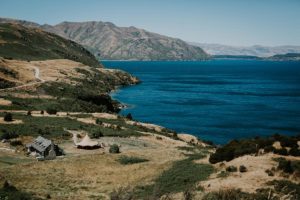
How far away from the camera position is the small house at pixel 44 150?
184ft

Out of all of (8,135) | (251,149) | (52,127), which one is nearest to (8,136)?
(8,135)

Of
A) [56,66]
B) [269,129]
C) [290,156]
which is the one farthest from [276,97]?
[290,156]

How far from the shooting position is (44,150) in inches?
2240

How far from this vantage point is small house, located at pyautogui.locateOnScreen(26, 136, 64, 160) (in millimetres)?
56037

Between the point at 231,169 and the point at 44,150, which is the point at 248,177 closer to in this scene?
the point at 231,169

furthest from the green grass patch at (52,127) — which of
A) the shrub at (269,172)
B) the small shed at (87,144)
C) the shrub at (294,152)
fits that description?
the shrub at (269,172)

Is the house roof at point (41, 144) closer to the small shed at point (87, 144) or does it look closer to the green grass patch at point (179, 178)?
the small shed at point (87, 144)

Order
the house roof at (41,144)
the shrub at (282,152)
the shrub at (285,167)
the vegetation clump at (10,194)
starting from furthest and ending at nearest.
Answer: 1. the house roof at (41,144)
2. the shrub at (282,152)
3. the shrub at (285,167)
4. the vegetation clump at (10,194)

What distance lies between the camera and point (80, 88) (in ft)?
505

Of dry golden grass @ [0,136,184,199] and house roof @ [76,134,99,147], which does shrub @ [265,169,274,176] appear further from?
house roof @ [76,134,99,147]

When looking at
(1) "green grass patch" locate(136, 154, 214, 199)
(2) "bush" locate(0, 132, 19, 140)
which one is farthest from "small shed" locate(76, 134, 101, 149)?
(1) "green grass patch" locate(136, 154, 214, 199)

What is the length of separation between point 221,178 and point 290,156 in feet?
31.8

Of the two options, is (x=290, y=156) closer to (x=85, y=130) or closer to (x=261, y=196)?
(x=261, y=196)

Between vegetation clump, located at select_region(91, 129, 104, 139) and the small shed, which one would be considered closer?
the small shed
